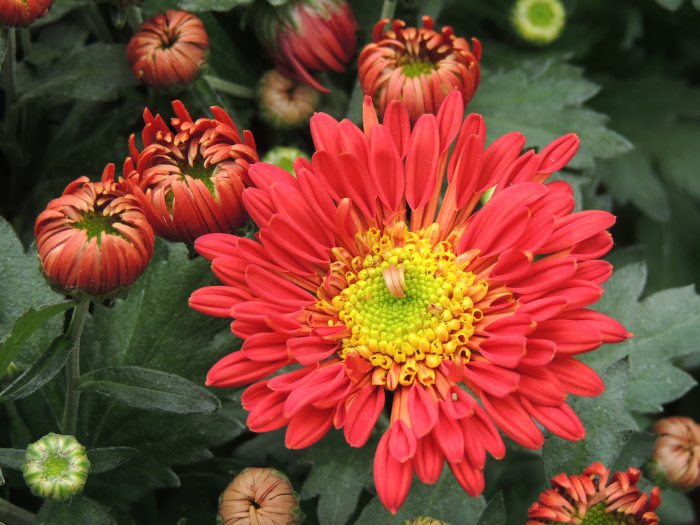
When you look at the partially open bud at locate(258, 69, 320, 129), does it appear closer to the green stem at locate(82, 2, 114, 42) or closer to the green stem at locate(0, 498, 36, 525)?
the green stem at locate(82, 2, 114, 42)

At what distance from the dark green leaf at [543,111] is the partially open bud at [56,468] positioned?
82cm

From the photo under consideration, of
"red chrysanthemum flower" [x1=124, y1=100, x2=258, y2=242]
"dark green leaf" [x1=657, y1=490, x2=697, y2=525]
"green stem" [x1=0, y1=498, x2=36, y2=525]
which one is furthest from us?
"dark green leaf" [x1=657, y1=490, x2=697, y2=525]

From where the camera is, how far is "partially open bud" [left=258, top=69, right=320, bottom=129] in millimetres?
1543

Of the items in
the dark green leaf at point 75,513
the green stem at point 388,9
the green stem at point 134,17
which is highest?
the green stem at point 388,9

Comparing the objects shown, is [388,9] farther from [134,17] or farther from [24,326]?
[24,326]

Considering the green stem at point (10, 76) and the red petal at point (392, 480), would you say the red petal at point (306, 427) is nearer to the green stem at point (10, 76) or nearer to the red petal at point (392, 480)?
the red petal at point (392, 480)

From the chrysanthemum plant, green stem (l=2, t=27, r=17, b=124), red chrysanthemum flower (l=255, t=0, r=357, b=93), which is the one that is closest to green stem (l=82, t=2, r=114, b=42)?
the chrysanthemum plant

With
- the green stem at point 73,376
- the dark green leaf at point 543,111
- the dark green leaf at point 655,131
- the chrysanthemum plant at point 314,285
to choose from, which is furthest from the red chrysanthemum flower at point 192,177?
the dark green leaf at point 655,131

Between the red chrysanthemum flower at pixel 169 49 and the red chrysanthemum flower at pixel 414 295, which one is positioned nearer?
the red chrysanthemum flower at pixel 414 295

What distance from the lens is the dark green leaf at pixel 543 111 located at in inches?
62.8

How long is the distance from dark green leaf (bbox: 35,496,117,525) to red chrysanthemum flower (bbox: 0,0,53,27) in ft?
1.87

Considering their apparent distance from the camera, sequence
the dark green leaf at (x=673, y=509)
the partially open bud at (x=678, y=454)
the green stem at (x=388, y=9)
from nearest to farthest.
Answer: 1. the partially open bud at (x=678, y=454)
2. the green stem at (x=388, y=9)
3. the dark green leaf at (x=673, y=509)

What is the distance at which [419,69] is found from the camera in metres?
1.29

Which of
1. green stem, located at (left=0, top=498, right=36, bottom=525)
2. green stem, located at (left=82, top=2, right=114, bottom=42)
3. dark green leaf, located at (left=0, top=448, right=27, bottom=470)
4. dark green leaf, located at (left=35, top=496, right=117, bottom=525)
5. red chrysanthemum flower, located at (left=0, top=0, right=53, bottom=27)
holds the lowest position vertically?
green stem, located at (left=0, top=498, right=36, bottom=525)
